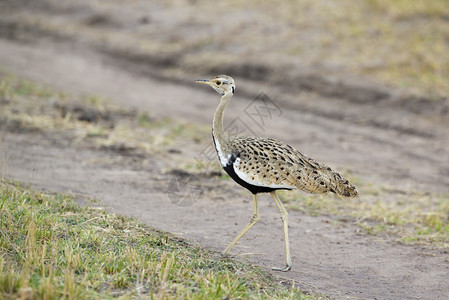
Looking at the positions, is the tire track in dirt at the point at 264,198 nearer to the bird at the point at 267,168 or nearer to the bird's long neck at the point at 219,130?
the bird at the point at 267,168

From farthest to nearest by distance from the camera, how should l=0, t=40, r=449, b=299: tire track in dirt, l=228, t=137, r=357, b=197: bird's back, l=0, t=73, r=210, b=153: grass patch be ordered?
l=0, t=73, r=210, b=153: grass patch → l=0, t=40, r=449, b=299: tire track in dirt → l=228, t=137, r=357, b=197: bird's back

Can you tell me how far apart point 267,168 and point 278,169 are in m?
0.11

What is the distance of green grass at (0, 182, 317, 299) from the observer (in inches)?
158

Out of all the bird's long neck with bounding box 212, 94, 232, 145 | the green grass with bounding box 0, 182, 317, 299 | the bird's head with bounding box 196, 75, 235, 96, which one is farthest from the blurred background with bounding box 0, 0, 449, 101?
the green grass with bounding box 0, 182, 317, 299

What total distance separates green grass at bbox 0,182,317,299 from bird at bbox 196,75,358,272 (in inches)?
21.7

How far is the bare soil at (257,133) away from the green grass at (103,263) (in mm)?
474

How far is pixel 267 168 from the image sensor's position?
5.04m

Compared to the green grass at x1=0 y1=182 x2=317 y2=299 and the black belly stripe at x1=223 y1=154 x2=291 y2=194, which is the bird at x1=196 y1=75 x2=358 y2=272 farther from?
the green grass at x1=0 y1=182 x2=317 y2=299

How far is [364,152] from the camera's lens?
32.4 ft

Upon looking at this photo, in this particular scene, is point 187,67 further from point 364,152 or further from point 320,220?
point 320,220

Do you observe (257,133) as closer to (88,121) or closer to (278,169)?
(88,121)

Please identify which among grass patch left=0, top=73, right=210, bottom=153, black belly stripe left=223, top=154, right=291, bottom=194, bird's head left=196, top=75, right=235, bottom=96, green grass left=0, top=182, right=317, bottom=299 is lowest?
green grass left=0, top=182, right=317, bottom=299

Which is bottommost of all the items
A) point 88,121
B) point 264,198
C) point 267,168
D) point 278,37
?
point 264,198

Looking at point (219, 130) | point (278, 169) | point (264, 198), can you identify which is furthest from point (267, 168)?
point (264, 198)
